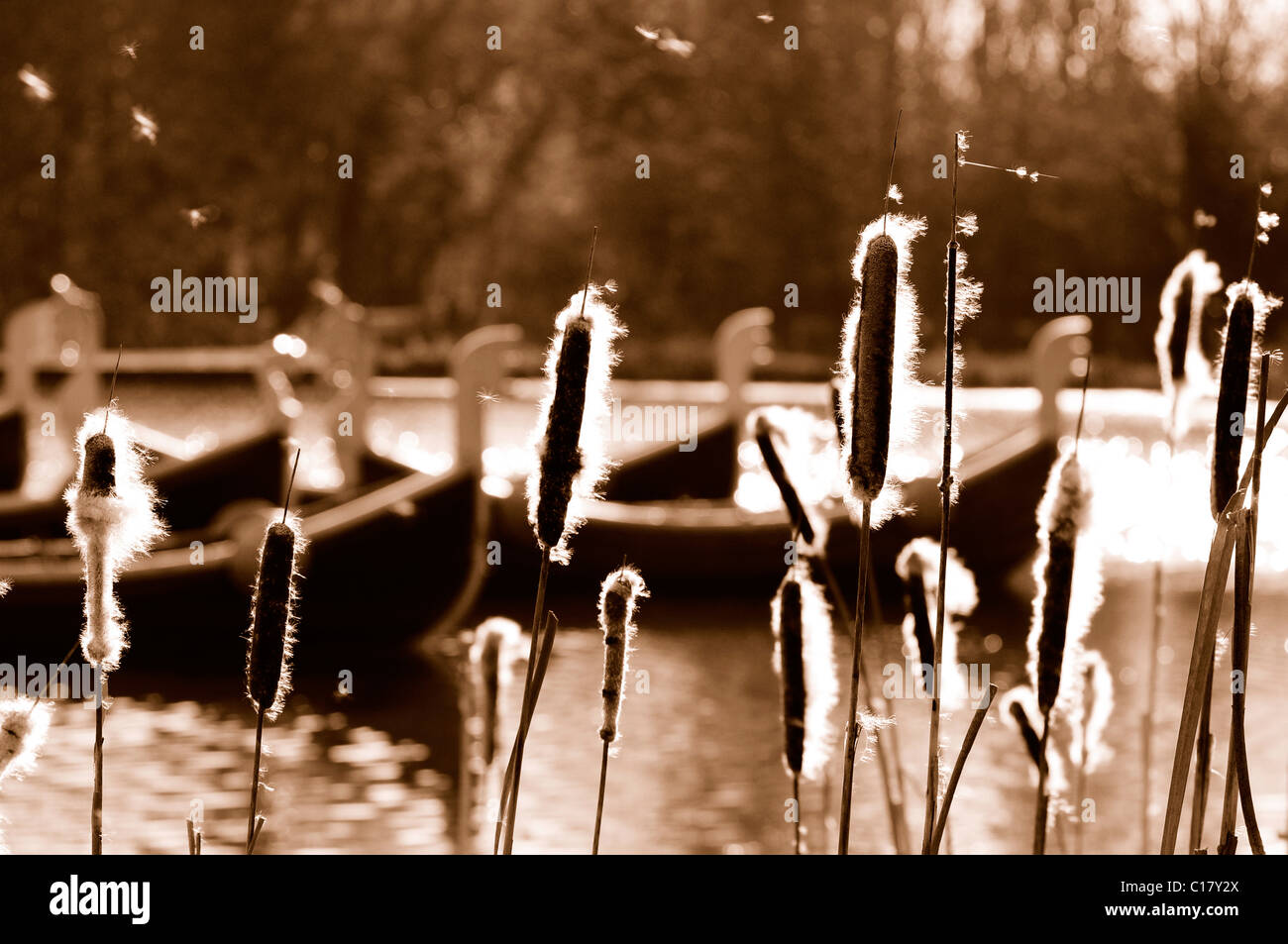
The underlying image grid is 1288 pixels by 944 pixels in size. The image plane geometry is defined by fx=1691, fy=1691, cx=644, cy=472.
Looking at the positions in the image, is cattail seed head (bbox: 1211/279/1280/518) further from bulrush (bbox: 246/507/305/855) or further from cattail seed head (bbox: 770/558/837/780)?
bulrush (bbox: 246/507/305/855)

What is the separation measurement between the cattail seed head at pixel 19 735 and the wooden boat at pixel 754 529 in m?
12.5

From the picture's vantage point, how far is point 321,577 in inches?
486

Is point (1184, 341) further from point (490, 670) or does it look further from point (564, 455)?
point (564, 455)

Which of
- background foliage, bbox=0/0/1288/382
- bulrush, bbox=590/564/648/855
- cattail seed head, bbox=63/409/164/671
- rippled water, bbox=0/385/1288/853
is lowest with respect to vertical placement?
rippled water, bbox=0/385/1288/853

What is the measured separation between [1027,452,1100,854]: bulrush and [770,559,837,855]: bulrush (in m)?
0.18

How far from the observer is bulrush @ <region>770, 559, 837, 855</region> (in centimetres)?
144

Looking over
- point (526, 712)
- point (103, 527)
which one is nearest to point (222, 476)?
point (103, 527)

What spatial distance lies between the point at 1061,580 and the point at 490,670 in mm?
→ 951

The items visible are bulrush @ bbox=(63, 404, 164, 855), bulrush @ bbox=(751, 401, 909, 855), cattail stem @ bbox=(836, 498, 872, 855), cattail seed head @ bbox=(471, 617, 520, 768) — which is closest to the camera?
cattail stem @ bbox=(836, 498, 872, 855)

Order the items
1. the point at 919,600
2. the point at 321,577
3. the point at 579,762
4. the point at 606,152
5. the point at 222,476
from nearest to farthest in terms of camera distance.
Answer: the point at 919,600, the point at 579,762, the point at 321,577, the point at 222,476, the point at 606,152

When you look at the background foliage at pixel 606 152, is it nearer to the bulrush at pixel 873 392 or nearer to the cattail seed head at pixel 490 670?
the cattail seed head at pixel 490 670

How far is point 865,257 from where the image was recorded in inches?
46.4

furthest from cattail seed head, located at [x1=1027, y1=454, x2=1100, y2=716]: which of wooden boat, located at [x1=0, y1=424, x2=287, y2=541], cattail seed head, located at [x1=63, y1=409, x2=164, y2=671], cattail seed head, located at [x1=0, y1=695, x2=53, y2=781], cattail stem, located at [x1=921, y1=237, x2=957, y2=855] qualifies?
wooden boat, located at [x1=0, y1=424, x2=287, y2=541]
